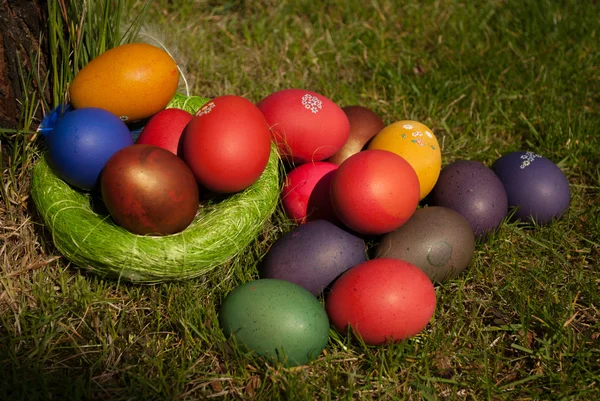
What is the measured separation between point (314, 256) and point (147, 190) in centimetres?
72

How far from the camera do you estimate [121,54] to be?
8.63 feet

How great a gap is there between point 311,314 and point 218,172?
2.27ft

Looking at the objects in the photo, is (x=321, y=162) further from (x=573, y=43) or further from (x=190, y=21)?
(x=573, y=43)

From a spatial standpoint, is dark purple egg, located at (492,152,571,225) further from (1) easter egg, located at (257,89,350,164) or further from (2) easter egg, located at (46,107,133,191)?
(2) easter egg, located at (46,107,133,191)

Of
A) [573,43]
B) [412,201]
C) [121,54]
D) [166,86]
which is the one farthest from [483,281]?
[573,43]

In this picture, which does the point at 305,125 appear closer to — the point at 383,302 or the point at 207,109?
the point at 207,109

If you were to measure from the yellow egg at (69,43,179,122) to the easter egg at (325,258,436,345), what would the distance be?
3.97ft

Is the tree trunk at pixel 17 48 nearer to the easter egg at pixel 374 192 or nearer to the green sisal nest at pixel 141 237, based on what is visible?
the green sisal nest at pixel 141 237

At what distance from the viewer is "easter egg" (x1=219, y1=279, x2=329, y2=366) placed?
214 centimetres

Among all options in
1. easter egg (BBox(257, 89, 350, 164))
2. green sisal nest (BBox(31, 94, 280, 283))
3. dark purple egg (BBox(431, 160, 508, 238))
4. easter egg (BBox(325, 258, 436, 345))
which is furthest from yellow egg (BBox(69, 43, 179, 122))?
dark purple egg (BBox(431, 160, 508, 238))

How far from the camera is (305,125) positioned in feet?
9.09

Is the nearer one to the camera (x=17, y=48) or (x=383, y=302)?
(x=383, y=302)

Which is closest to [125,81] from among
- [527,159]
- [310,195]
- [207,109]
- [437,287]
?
[207,109]

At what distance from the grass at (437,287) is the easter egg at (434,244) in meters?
0.13
